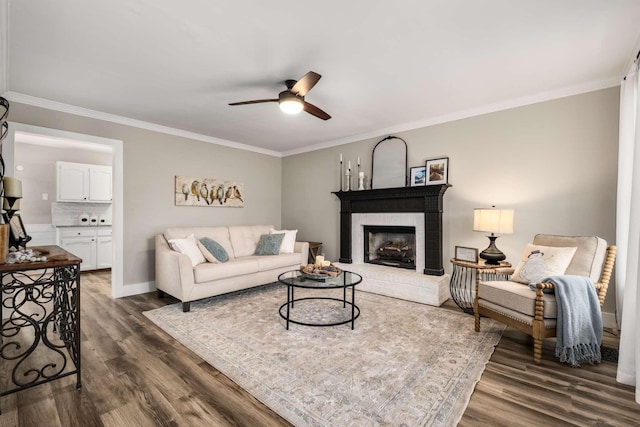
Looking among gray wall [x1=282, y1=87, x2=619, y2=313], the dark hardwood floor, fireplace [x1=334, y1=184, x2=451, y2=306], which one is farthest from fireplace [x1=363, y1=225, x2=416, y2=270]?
the dark hardwood floor

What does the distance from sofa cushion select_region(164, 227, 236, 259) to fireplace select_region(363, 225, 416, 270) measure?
2306 millimetres

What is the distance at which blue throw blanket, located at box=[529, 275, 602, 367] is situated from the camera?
223 centimetres

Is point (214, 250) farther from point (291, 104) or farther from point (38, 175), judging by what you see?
point (38, 175)

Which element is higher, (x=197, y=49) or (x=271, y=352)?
(x=197, y=49)

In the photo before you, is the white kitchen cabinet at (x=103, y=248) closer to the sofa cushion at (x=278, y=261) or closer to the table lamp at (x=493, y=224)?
the sofa cushion at (x=278, y=261)

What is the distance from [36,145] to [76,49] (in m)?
4.77

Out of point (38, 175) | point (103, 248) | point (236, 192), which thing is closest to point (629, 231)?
point (236, 192)

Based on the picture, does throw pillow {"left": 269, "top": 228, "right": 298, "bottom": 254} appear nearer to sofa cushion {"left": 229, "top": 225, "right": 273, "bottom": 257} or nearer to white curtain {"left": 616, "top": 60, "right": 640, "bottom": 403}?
sofa cushion {"left": 229, "top": 225, "right": 273, "bottom": 257}

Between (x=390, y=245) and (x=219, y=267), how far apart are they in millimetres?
2708

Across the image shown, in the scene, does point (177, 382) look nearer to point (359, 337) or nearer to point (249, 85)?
point (359, 337)

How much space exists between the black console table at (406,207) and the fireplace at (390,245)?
33cm

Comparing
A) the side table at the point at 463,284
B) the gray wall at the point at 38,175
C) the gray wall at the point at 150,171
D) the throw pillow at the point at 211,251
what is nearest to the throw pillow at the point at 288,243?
the throw pillow at the point at 211,251

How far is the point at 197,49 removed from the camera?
7.89 ft

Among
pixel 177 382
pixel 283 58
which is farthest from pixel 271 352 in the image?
pixel 283 58
